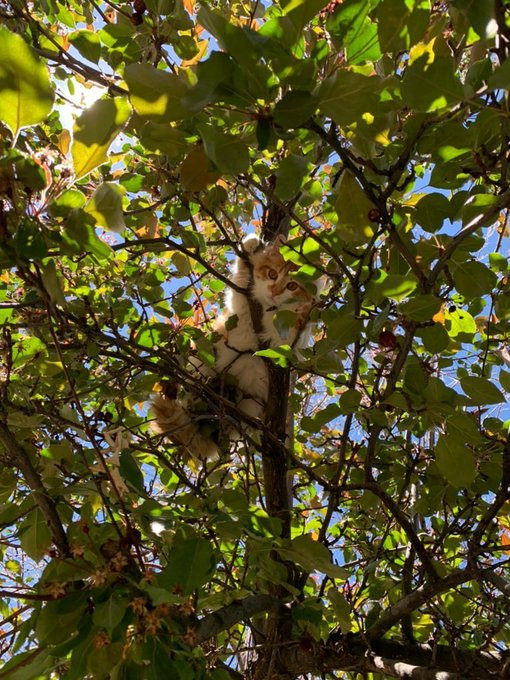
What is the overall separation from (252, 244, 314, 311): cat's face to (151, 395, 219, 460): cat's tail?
888 millimetres

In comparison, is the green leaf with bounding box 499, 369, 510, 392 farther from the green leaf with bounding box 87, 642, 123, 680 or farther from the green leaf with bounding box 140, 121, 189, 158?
the green leaf with bounding box 87, 642, 123, 680

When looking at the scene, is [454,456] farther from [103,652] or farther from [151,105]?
[151,105]

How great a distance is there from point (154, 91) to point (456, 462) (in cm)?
112

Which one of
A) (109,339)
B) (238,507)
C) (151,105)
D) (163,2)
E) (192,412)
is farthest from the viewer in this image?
(192,412)

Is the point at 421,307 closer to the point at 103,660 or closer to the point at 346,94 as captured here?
the point at 346,94

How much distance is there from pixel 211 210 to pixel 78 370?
946 millimetres

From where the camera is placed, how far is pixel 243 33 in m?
0.84

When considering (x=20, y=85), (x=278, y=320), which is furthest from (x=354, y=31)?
(x=278, y=320)

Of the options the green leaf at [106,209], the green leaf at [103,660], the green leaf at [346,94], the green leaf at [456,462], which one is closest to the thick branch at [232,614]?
the green leaf at [103,660]

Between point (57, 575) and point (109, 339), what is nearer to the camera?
point (57, 575)

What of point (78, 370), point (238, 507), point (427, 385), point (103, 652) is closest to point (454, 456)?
point (427, 385)

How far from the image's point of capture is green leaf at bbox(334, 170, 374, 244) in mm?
1311

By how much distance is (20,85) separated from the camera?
2.78ft

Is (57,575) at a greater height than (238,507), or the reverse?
(238,507)
